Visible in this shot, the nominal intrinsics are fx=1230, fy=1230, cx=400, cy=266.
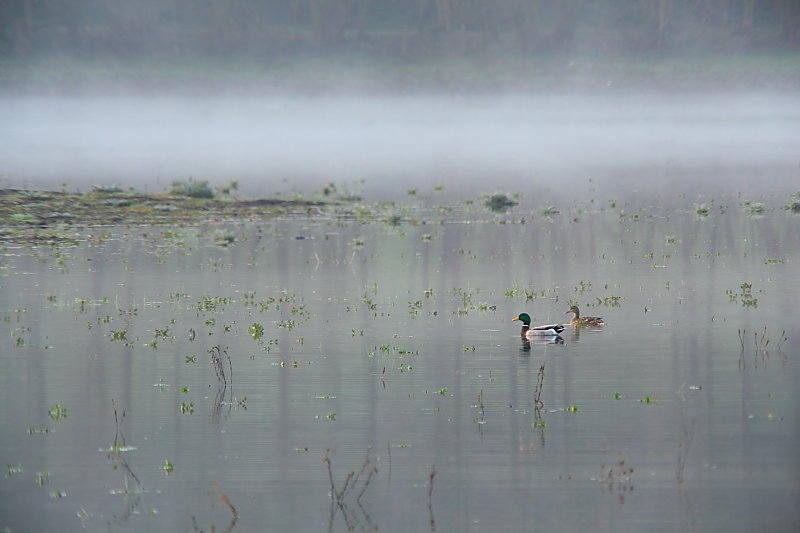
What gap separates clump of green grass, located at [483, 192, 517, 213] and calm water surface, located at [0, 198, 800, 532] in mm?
25751

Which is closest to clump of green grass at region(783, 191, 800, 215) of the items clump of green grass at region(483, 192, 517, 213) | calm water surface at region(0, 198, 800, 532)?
clump of green grass at region(483, 192, 517, 213)

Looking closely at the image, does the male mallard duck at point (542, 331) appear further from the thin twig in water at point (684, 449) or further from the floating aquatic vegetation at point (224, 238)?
the floating aquatic vegetation at point (224, 238)

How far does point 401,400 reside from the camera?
57.3 ft

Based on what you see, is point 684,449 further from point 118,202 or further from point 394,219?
point 118,202

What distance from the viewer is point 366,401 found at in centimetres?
1744

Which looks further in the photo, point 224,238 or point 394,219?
point 394,219

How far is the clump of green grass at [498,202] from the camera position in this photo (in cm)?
6037

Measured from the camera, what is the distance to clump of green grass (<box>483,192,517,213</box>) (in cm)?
6037

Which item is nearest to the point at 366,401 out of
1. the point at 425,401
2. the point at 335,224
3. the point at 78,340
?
the point at 425,401

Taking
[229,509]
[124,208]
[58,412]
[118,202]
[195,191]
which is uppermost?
[195,191]

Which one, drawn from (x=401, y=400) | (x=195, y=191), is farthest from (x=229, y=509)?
(x=195, y=191)

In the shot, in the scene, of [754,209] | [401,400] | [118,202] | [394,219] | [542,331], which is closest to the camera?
[401,400]

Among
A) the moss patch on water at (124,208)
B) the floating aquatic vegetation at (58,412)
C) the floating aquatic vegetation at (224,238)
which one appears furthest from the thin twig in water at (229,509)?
the moss patch on water at (124,208)

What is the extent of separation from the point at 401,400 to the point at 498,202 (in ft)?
144
